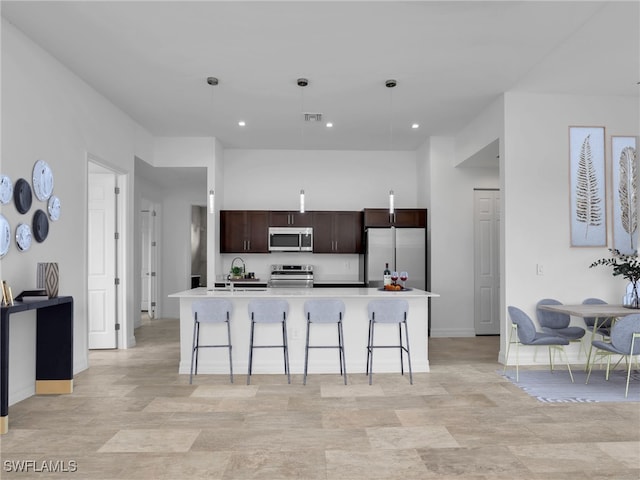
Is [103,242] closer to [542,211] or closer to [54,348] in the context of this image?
[54,348]

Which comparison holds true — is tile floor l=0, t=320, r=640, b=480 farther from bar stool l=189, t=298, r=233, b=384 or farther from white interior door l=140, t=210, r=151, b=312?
white interior door l=140, t=210, r=151, b=312

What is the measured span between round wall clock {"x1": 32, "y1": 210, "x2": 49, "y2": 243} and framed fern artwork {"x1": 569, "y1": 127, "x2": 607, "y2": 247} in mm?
5698

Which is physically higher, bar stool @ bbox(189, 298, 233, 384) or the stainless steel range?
the stainless steel range

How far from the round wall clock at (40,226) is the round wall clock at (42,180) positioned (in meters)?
0.15

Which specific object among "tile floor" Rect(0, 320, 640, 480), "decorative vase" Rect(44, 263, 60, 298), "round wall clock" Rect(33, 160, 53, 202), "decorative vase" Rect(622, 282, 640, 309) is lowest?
"tile floor" Rect(0, 320, 640, 480)

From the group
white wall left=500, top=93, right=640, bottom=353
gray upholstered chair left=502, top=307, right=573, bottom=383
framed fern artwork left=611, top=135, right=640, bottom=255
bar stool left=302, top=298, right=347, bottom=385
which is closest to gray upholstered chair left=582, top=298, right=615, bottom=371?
white wall left=500, top=93, right=640, bottom=353

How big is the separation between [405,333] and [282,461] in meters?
2.49

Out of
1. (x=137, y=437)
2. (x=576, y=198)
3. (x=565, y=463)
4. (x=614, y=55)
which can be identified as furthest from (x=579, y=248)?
(x=137, y=437)

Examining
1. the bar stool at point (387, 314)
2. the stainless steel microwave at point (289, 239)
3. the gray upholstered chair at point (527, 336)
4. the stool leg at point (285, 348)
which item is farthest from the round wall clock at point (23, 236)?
the gray upholstered chair at point (527, 336)

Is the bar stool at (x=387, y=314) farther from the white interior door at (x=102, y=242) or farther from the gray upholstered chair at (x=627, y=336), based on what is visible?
the white interior door at (x=102, y=242)

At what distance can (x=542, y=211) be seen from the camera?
17.7 feet

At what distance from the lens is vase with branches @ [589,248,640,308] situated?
4.66 meters

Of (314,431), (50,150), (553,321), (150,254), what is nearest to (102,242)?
(50,150)

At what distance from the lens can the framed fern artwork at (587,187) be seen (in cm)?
540
